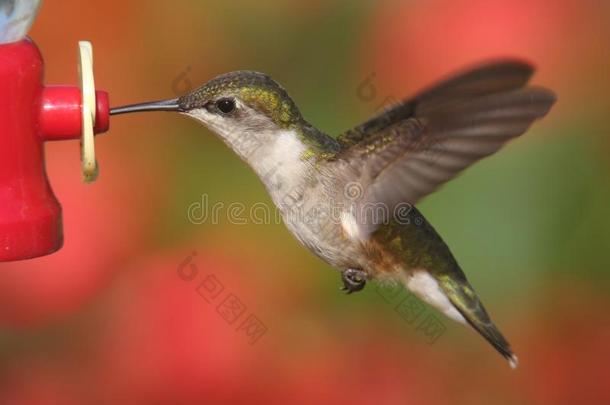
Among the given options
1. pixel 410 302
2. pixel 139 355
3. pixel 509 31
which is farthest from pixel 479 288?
pixel 139 355

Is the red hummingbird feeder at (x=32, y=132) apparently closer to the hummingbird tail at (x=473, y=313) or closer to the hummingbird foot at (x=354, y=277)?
the hummingbird foot at (x=354, y=277)

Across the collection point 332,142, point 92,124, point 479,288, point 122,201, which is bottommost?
point 479,288

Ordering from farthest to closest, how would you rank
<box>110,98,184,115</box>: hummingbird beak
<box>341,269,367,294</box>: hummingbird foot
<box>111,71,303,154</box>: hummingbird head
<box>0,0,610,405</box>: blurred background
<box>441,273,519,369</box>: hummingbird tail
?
<box>0,0,610,405</box>: blurred background < <box>441,273,519,369</box>: hummingbird tail < <box>341,269,367,294</box>: hummingbird foot < <box>111,71,303,154</box>: hummingbird head < <box>110,98,184,115</box>: hummingbird beak

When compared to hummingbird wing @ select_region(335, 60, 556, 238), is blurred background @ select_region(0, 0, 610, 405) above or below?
below

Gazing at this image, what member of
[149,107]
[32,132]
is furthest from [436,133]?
[32,132]

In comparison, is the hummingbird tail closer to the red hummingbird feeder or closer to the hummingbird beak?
the hummingbird beak

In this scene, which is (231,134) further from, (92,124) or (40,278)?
(40,278)

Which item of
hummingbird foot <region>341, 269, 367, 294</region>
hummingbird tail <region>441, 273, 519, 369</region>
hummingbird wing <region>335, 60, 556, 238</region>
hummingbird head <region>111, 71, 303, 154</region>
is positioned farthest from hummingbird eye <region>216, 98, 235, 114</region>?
hummingbird tail <region>441, 273, 519, 369</region>

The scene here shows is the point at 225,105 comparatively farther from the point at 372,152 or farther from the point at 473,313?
the point at 473,313
